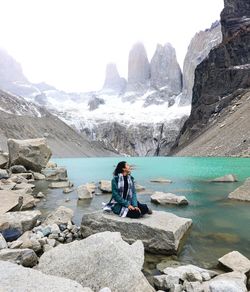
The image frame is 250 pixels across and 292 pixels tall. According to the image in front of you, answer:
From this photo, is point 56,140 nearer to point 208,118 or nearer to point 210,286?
point 208,118

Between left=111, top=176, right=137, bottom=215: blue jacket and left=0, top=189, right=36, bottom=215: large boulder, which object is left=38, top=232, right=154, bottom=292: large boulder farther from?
left=0, top=189, right=36, bottom=215: large boulder

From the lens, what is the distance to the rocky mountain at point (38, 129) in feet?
411

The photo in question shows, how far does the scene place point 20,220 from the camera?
1109 centimetres

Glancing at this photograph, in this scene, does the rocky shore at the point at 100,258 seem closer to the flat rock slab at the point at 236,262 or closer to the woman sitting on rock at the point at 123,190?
the flat rock slab at the point at 236,262

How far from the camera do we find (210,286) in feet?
20.8

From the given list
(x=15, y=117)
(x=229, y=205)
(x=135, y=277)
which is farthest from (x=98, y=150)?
(x=135, y=277)

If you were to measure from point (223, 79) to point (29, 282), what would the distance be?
126 meters

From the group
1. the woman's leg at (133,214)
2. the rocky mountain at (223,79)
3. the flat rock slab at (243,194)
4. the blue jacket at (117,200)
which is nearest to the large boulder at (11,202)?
the blue jacket at (117,200)

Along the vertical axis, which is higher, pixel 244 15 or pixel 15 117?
pixel 244 15

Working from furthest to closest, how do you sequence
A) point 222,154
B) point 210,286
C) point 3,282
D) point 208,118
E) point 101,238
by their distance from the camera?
point 208,118 < point 222,154 < point 101,238 < point 210,286 < point 3,282

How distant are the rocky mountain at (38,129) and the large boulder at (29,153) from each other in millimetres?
75519

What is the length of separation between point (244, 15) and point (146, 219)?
5859 inches

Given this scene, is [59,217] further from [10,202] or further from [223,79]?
[223,79]

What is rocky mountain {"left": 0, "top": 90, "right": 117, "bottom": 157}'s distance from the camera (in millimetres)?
125188
